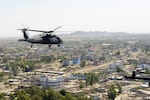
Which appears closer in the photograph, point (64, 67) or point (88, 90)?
point (88, 90)

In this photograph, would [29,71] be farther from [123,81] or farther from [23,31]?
[23,31]

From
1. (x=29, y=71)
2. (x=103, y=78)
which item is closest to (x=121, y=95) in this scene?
(x=103, y=78)

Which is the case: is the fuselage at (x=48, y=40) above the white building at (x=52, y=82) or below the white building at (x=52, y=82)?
above

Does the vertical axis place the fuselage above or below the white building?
above

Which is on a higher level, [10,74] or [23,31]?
[23,31]

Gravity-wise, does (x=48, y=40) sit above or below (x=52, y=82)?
above

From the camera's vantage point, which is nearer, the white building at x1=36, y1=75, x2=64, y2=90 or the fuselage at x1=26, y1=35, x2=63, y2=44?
the fuselage at x1=26, y1=35, x2=63, y2=44

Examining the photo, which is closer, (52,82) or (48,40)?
(48,40)

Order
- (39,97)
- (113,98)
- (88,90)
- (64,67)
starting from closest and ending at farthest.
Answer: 1. (39,97)
2. (113,98)
3. (88,90)
4. (64,67)

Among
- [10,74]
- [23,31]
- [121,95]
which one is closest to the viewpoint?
[23,31]

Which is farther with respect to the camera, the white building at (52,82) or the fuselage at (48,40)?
the white building at (52,82)
